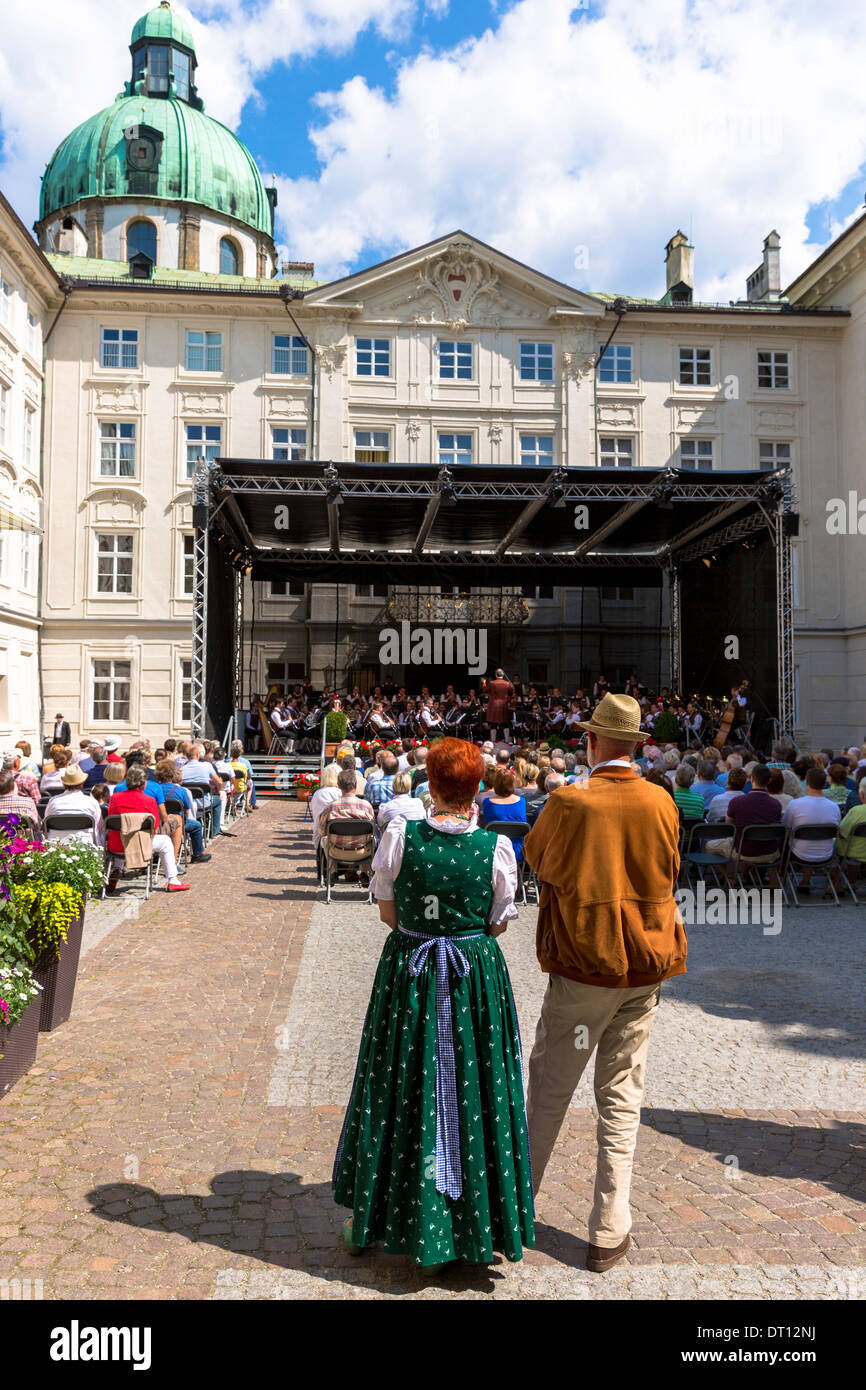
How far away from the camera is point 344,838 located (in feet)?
35.6

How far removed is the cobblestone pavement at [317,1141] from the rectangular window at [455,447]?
2389 centimetres

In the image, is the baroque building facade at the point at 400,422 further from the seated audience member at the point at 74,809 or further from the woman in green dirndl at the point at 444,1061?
the woman in green dirndl at the point at 444,1061

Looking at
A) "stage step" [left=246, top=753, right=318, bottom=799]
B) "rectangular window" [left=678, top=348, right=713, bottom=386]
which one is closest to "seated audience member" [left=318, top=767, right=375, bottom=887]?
"stage step" [left=246, top=753, right=318, bottom=799]

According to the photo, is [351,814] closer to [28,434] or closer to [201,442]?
[201,442]

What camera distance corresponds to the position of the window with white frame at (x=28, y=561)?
91.2 feet

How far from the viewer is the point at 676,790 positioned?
1152 centimetres

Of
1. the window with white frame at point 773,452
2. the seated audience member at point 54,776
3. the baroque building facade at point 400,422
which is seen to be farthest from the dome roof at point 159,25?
the seated audience member at point 54,776

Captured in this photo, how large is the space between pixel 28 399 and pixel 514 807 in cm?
2349

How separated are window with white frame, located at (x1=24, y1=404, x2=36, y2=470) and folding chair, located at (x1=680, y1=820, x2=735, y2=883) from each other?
23261 millimetres

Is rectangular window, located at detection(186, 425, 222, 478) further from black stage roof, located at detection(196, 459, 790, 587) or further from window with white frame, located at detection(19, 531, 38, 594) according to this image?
black stage roof, located at detection(196, 459, 790, 587)

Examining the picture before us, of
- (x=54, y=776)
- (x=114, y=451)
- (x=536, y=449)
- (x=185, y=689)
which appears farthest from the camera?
(x=536, y=449)

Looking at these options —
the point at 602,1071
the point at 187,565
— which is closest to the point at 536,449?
the point at 187,565

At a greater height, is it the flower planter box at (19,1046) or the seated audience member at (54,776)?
the seated audience member at (54,776)

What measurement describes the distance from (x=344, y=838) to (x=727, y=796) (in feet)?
14.1
